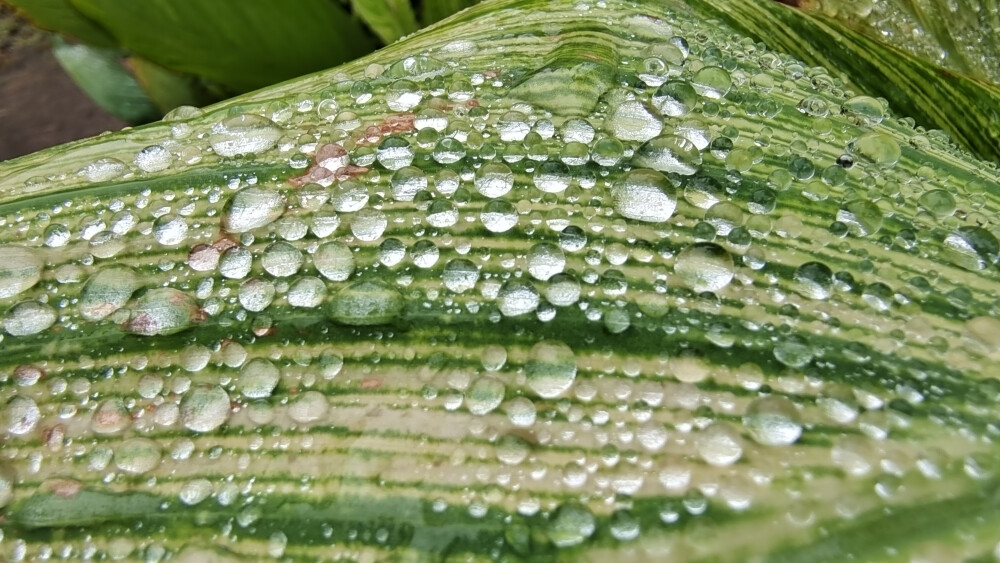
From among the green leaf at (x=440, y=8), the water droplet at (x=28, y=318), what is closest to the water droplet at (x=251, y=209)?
the water droplet at (x=28, y=318)

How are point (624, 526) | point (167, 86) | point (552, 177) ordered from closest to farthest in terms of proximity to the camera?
point (624, 526) → point (552, 177) → point (167, 86)

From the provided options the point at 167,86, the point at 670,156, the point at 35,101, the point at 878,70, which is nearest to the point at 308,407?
the point at 670,156

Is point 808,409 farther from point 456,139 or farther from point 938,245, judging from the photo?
point 456,139

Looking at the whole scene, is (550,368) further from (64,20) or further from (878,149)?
(64,20)

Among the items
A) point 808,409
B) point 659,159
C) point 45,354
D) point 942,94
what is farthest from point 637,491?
point 942,94

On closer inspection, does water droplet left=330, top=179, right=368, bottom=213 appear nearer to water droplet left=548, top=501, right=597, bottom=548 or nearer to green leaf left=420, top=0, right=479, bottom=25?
water droplet left=548, top=501, right=597, bottom=548
